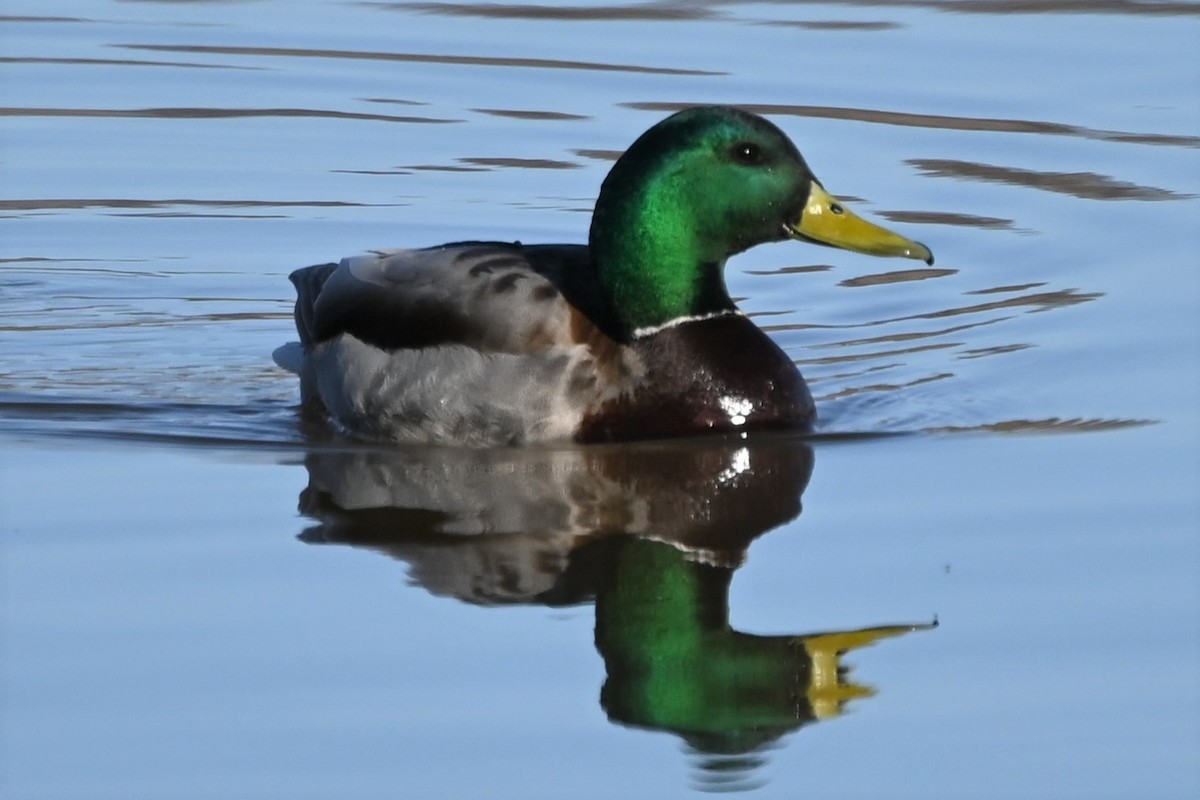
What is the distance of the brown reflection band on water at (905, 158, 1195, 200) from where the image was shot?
11.3 metres

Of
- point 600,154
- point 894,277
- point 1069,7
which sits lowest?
point 894,277

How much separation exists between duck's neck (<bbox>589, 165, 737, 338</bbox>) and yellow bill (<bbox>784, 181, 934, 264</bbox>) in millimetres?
339

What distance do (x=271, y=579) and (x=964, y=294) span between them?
4606mm

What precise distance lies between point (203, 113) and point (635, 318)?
598cm

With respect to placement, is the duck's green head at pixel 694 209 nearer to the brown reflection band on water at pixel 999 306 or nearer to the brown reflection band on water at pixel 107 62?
the brown reflection band on water at pixel 999 306

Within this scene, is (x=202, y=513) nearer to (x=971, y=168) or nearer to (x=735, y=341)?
(x=735, y=341)

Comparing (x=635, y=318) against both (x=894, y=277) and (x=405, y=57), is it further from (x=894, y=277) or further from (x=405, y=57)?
(x=405, y=57)

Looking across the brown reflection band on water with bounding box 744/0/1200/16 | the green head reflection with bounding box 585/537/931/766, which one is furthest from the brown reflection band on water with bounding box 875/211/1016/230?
the green head reflection with bounding box 585/537/931/766

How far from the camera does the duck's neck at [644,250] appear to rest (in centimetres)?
805

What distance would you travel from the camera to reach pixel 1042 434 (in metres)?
7.90

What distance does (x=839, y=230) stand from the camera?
806 cm

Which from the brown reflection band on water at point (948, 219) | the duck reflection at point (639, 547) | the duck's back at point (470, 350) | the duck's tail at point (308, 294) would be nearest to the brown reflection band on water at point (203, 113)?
the brown reflection band on water at point (948, 219)

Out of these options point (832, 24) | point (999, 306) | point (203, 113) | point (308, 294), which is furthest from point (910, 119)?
point (308, 294)

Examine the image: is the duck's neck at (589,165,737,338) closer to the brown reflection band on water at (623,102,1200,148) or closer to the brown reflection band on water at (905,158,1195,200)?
the brown reflection band on water at (905,158,1195,200)
